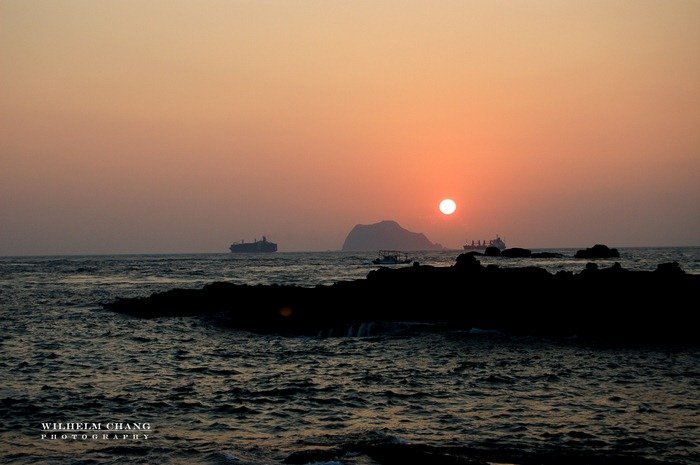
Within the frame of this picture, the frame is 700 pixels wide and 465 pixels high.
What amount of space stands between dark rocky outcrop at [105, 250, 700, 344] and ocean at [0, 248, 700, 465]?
10.4 ft

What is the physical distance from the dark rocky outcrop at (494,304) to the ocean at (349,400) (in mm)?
3172

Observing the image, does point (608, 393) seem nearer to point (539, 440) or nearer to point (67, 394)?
point (539, 440)

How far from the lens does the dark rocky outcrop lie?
34750 millimetres

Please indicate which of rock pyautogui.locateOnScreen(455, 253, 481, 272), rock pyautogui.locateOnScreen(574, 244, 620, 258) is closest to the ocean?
rock pyautogui.locateOnScreen(455, 253, 481, 272)

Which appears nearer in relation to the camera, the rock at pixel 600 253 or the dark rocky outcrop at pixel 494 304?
the dark rocky outcrop at pixel 494 304

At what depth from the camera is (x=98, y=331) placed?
3806cm

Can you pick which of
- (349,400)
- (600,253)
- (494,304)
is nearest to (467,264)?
(494,304)

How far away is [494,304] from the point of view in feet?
127

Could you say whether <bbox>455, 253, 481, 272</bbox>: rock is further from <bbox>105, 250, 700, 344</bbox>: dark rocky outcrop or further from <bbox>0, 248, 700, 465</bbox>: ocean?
<bbox>0, 248, 700, 465</bbox>: ocean

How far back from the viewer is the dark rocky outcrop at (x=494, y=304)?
114 ft

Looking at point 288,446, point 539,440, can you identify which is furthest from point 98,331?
point 539,440

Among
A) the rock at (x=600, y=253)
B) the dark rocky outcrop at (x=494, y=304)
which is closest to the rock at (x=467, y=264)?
the dark rocky outcrop at (x=494, y=304)

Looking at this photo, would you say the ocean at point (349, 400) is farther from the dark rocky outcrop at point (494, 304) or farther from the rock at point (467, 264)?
the rock at point (467, 264)

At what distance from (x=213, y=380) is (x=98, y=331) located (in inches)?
692
